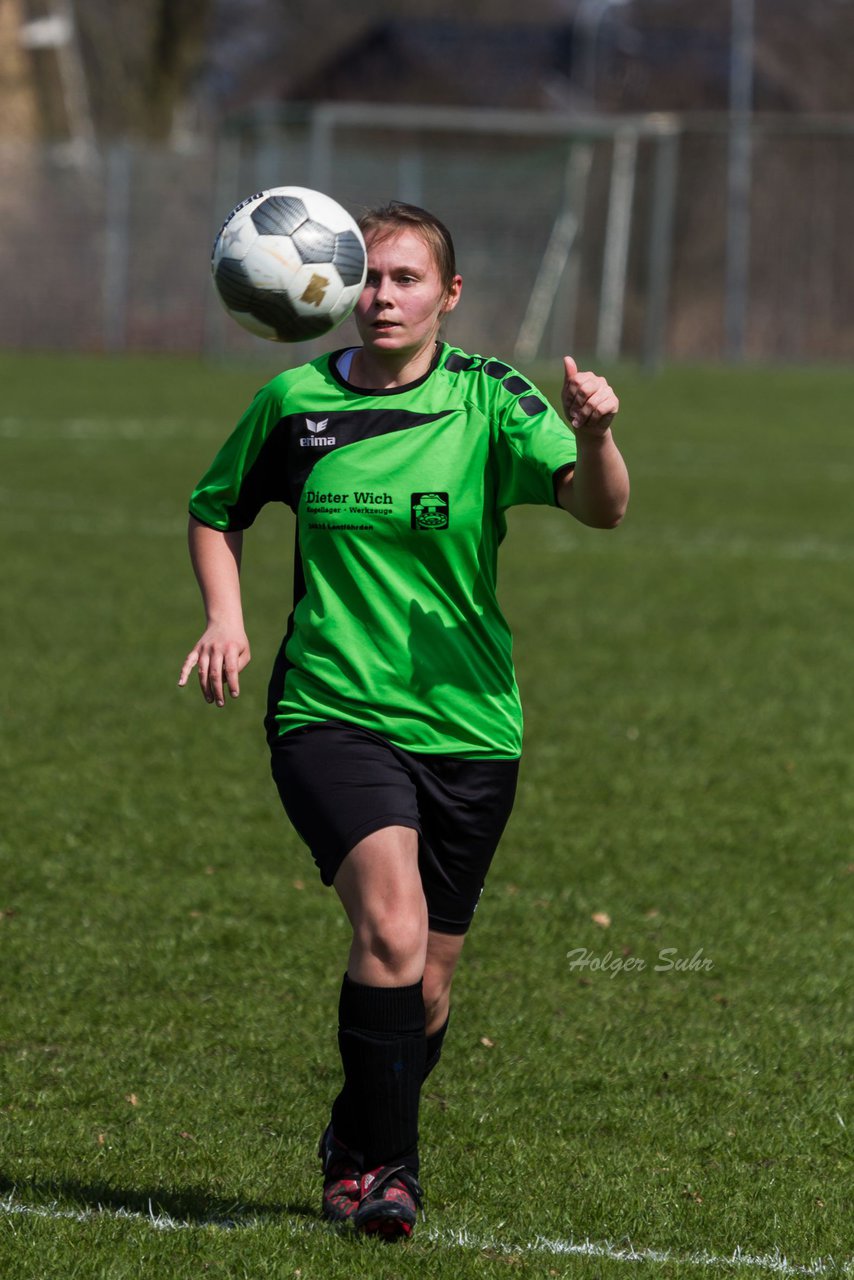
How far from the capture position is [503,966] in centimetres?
519

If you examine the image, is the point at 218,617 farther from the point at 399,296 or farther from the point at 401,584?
the point at 399,296

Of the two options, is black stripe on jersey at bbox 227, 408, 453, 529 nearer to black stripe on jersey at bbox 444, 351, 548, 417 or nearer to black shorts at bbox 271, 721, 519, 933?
black stripe on jersey at bbox 444, 351, 548, 417

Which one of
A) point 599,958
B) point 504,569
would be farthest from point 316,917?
point 504,569

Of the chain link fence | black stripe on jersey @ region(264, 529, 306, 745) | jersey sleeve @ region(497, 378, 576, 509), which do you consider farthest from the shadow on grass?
the chain link fence

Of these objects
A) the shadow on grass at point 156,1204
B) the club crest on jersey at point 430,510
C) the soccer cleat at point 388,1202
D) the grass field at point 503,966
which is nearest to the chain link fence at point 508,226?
the grass field at point 503,966

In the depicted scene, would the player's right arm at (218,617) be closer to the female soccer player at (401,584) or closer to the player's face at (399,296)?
the female soccer player at (401,584)

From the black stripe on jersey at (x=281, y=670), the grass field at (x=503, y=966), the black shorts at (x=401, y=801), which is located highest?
the black stripe on jersey at (x=281, y=670)

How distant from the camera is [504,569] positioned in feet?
39.2

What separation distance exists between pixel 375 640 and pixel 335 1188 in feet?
3.31

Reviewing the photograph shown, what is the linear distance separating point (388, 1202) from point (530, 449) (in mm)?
1408

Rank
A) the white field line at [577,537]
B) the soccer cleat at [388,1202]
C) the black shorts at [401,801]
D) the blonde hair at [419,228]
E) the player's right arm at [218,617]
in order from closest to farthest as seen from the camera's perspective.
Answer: the soccer cleat at [388,1202] → the black shorts at [401,801] → the player's right arm at [218,617] → the blonde hair at [419,228] → the white field line at [577,537]

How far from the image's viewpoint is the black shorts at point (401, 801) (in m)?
3.56

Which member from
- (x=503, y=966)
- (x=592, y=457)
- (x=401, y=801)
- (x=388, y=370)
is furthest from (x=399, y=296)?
(x=503, y=966)

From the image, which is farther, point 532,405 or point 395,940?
point 532,405
